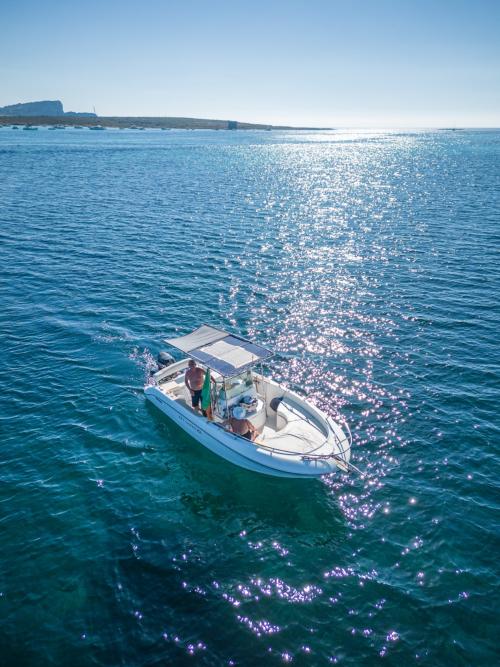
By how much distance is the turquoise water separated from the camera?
12.4 m

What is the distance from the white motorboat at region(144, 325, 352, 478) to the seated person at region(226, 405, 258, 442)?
357 mm

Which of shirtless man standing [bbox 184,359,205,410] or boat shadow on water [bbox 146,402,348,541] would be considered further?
shirtless man standing [bbox 184,359,205,410]

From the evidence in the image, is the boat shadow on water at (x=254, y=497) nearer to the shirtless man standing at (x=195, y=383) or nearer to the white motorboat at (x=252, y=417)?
the white motorboat at (x=252, y=417)

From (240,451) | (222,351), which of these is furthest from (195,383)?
(240,451)

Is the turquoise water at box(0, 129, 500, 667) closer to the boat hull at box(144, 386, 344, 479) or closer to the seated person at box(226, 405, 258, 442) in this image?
the boat hull at box(144, 386, 344, 479)

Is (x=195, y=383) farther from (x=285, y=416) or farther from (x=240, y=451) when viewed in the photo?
(x=285, y=416)

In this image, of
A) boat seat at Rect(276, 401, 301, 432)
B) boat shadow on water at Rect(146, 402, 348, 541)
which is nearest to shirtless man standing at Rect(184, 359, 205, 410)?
boat shadow on water at Rect(146, 402, 348, 541)

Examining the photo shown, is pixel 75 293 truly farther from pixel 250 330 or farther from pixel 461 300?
pixel 461 300

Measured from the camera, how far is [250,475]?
17906 mm

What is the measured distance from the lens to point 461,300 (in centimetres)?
3247

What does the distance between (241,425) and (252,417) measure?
3.78 feet

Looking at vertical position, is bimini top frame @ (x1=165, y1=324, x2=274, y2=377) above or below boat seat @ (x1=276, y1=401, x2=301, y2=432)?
above

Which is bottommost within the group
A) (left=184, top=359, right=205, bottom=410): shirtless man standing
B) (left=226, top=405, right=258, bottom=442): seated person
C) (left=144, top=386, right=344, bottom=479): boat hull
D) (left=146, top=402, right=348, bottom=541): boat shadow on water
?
(left=146, top=402, right=348, bottom=541): boat shadow on water

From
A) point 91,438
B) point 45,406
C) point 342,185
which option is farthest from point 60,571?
point 342,185
